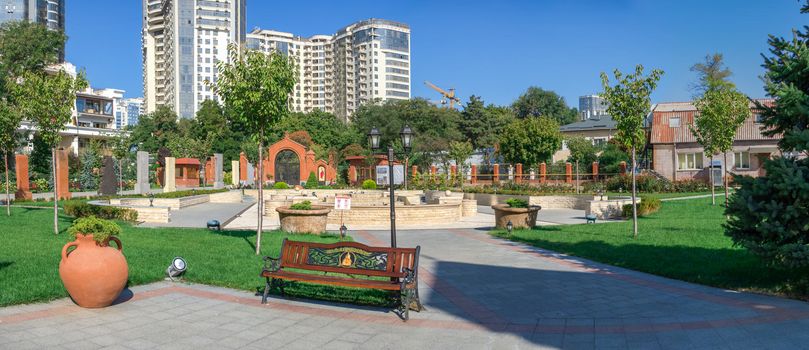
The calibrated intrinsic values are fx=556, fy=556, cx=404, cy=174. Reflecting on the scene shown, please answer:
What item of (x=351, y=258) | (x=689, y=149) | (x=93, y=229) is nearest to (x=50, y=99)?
(x=93, y=229)

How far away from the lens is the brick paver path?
547cm

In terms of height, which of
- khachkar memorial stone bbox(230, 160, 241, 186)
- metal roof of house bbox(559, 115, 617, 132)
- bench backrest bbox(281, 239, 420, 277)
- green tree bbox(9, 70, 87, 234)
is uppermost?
metal roof of house bbox(559, 115, 617, 132)

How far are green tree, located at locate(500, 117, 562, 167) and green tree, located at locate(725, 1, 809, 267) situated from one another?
39.0 metres

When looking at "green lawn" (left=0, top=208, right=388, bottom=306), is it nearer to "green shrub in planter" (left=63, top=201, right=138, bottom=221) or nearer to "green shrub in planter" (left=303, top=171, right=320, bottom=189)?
"green shrub in planter" (left=63, top=201, right=138, bottom=221)

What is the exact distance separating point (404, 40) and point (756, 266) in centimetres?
12834

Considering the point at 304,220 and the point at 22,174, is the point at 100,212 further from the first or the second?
the point at 22,174

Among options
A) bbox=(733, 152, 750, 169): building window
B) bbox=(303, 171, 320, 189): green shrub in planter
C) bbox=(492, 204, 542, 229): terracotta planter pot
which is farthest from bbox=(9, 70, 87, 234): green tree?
bbox=(733, 152, 750, 169): building window

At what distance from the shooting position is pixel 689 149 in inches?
1673

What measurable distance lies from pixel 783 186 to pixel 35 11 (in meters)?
115

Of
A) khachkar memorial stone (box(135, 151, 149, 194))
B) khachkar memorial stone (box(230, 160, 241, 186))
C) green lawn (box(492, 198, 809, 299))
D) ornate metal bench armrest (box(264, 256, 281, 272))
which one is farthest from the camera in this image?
khachkar memorial stone (box(230, 160, 241, 186))

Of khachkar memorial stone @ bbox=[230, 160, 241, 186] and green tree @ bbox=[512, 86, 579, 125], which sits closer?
khachkar memorial stone @ bbox=[230, 160, 241, 186]

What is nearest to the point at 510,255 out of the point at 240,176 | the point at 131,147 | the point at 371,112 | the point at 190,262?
the point at 190,262

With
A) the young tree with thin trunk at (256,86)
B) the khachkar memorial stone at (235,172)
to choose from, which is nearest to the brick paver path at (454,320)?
the young tree with thin trunk at (256,86)

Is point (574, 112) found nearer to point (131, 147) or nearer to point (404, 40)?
point (404, 40)
